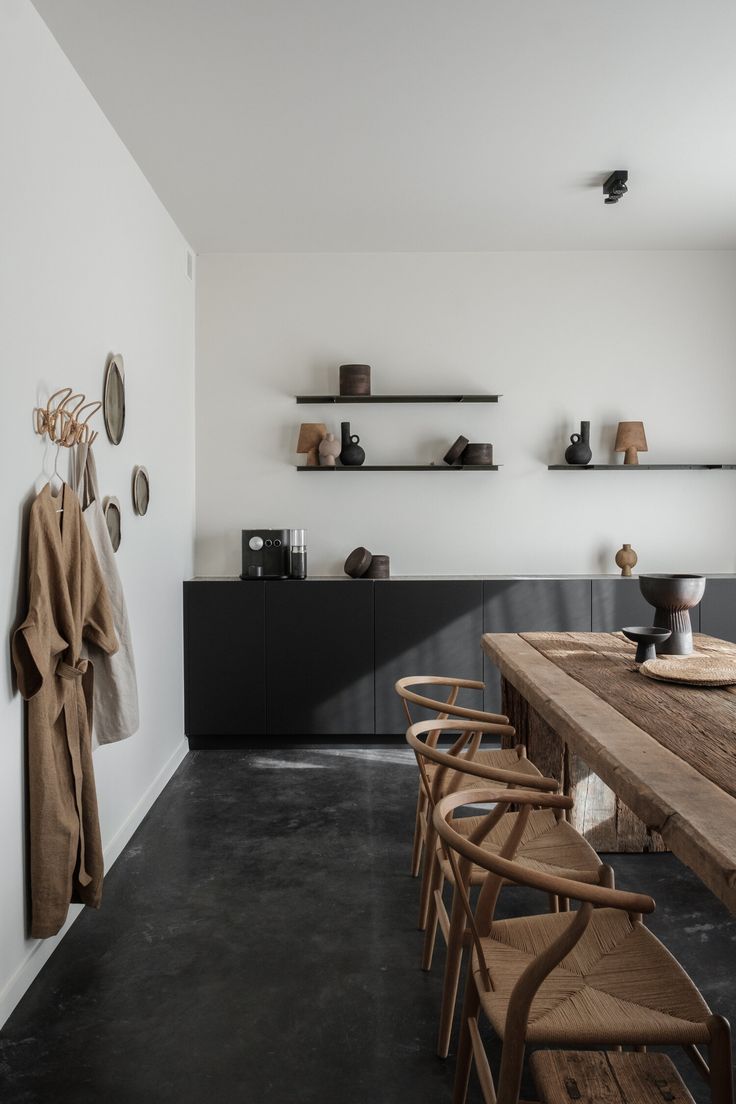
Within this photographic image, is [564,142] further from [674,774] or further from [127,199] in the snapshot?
[674,774]

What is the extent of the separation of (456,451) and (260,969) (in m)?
3.12

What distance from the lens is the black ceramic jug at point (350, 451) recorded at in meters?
4.86

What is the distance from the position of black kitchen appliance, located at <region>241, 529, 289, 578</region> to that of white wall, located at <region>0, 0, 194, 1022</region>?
0.36 m

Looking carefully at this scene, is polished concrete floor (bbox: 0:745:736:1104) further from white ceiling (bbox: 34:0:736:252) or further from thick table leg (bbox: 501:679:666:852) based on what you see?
white ceiling (bbox: 34:0:736:252)

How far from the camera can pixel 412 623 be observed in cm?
461

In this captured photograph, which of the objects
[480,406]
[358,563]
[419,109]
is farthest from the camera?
[480,406]

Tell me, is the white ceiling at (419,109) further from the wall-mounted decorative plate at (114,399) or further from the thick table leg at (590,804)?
the thick table leg at (590,804)

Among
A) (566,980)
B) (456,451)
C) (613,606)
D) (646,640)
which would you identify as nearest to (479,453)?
(456,451)

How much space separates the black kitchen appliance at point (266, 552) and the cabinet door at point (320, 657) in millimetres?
178

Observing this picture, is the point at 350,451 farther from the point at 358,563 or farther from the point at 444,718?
the point at 444,718

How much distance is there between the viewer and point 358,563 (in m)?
4.74

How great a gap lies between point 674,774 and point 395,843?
1909mm

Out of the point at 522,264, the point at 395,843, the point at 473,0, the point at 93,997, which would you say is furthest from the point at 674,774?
the point at 522,264

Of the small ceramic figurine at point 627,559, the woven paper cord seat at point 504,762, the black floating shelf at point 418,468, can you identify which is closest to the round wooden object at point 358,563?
the black floating shelf at point 418,468
